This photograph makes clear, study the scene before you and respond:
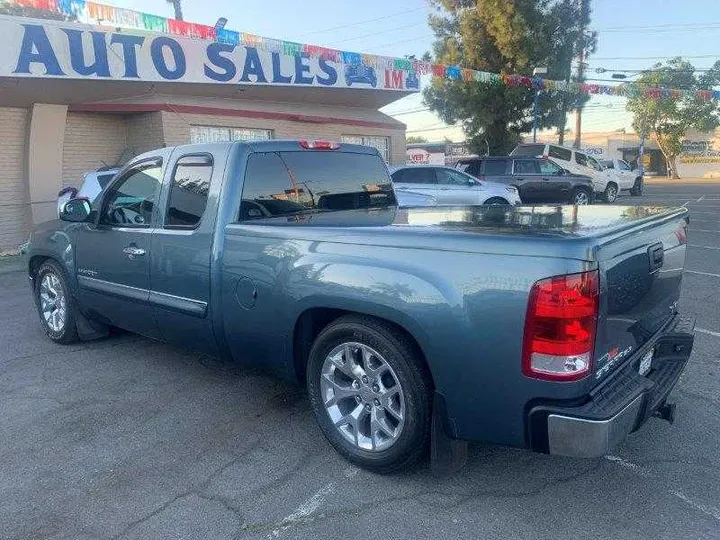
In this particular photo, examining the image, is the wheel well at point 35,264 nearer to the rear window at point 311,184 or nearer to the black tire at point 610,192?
the rear window at point 311,184

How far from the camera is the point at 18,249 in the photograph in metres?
12.4

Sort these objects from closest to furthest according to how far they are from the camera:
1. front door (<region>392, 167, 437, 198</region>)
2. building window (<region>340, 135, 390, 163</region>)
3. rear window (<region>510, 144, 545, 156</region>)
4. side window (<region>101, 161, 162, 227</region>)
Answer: side window (<region>101, 161, 162, 227</region>), front door (<region>392, 167, 437, 198</region>), building window (<region>340, 135, 390, 163</region>), rear window (<region>510, 144, 545, 156</region>)

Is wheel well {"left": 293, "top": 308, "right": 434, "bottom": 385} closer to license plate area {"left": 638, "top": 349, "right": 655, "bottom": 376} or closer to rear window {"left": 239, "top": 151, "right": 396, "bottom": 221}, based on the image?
rear window {"left": 239, "top": 151, "right": 396, "bottom": 221}

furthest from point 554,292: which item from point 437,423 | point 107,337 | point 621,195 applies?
point 621,195

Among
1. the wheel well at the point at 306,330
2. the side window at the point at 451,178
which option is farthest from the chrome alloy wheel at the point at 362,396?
the side window at the point at 451,178

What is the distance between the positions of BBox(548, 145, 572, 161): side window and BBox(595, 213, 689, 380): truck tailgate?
56.8ft

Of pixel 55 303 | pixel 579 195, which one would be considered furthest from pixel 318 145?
pixel 579 195

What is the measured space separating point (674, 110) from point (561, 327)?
51.2 metres

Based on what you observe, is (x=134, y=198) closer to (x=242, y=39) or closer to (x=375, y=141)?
(x=242, y=39)

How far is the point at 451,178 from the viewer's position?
571 inches

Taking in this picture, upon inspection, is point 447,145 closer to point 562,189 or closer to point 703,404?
point 562,189

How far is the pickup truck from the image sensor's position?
2.55 m

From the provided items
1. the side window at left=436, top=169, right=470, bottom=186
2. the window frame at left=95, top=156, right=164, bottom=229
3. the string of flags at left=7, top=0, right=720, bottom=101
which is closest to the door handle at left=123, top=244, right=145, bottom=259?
the window frame at left=95, top=156, right=164, bottom=229

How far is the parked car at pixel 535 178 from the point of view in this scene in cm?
1844
